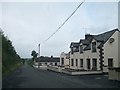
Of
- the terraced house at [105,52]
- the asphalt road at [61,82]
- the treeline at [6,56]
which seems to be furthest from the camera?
the treeline at [6,56]

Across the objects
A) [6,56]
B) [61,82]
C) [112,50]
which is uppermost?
[112,50]

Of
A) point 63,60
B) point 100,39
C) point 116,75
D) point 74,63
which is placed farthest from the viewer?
point 63,60

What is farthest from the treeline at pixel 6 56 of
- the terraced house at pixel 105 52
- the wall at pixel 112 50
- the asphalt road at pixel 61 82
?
the wall at pixel 112 50

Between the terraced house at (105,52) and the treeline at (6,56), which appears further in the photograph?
the treeline at (6,56)

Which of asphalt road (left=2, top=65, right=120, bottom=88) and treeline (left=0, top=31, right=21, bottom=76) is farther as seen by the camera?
treeline (left=0, top=31, right=21, bottom=76)

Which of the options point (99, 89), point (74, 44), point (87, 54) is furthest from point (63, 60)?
point (99, 89)

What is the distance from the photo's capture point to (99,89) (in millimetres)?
15867

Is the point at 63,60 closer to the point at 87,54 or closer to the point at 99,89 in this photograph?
the point at 87,54

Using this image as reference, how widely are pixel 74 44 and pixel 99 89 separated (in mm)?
32054

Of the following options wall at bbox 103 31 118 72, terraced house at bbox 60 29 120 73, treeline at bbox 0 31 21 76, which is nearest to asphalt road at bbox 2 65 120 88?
terraced house at bbox 60 29 120 73

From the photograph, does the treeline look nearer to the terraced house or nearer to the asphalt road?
the asphalt road

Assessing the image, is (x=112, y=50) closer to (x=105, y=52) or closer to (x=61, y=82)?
(x=105, y=52)

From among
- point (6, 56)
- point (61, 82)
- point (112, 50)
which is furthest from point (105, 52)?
point (6, 56)

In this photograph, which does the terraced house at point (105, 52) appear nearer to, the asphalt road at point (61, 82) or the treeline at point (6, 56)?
the asphalt road at point (61, 82)
